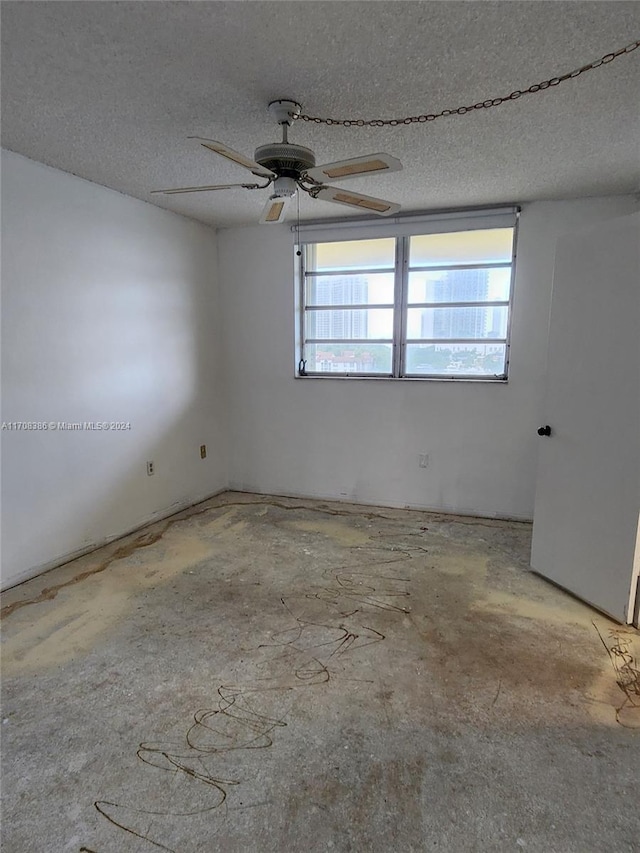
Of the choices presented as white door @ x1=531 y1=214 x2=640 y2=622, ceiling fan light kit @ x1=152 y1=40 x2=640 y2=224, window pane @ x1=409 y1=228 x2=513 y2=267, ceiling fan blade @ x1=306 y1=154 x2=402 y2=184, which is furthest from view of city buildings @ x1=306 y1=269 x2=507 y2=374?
ceiling fan blade @ x1=306 y1=154 x2=402 y2=184

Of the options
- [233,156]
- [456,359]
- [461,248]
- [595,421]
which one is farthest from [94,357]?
[595,421]

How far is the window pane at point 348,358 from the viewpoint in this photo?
394cm

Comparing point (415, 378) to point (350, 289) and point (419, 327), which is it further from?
point (350, 289)

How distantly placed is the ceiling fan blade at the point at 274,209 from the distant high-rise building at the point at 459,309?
1789 millimetres

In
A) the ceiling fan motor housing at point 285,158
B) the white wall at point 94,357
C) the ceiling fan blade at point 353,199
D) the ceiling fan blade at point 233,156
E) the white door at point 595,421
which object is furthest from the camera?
the white wall at point 94,357

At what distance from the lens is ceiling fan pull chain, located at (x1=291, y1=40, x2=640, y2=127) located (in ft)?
5.31

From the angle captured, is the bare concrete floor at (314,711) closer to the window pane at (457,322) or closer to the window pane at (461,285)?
the window pane at (457,322)

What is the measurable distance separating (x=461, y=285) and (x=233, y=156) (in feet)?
8.01

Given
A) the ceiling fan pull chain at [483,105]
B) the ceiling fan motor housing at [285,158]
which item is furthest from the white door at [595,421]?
the ceiling fan motor housing at [285,158]

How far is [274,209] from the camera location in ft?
7.23

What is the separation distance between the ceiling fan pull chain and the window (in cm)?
154

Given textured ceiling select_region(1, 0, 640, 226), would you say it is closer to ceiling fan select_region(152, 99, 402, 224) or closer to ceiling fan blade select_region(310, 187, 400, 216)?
ceiling fan select_region(152, 99, 402, 224)

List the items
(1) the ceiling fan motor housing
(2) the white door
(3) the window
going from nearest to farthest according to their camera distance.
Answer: (1) the ceiling fan motor housing < (2) the white door < (3) the window

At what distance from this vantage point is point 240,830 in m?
1.29
